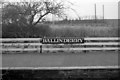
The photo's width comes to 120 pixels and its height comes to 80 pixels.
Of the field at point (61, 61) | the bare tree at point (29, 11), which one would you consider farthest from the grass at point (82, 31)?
the field at point (61, 61)

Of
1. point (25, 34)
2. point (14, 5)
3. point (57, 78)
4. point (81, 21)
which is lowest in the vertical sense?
point (57, 78)

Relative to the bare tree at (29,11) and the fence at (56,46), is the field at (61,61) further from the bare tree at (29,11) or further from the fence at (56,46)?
the bare tree at (29,11)

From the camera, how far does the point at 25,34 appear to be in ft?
34.6

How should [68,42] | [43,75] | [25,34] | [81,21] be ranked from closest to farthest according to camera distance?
[43,75], [68,42], [25,34], [81,21]

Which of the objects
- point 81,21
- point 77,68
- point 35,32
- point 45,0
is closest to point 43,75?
point 77,68

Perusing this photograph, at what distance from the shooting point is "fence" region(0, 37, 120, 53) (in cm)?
909

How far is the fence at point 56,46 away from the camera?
909 cm

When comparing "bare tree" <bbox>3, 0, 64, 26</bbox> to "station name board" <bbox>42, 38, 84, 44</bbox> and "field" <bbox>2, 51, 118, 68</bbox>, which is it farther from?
"field" <bbox>2, 51, 118, 68</bbox>

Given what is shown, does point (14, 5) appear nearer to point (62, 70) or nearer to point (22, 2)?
point (22, 2)

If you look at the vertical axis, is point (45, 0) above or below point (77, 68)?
above

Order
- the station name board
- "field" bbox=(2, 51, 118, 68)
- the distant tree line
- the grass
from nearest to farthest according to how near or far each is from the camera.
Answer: "field" bbox=(2, 51, 118, 68), the station name board, the distant tree line, the grass

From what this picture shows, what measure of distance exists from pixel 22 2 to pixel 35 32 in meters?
2.31

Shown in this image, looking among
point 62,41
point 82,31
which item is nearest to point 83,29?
point 82,31

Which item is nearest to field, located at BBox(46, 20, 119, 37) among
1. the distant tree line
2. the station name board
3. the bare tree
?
the distant tree line
